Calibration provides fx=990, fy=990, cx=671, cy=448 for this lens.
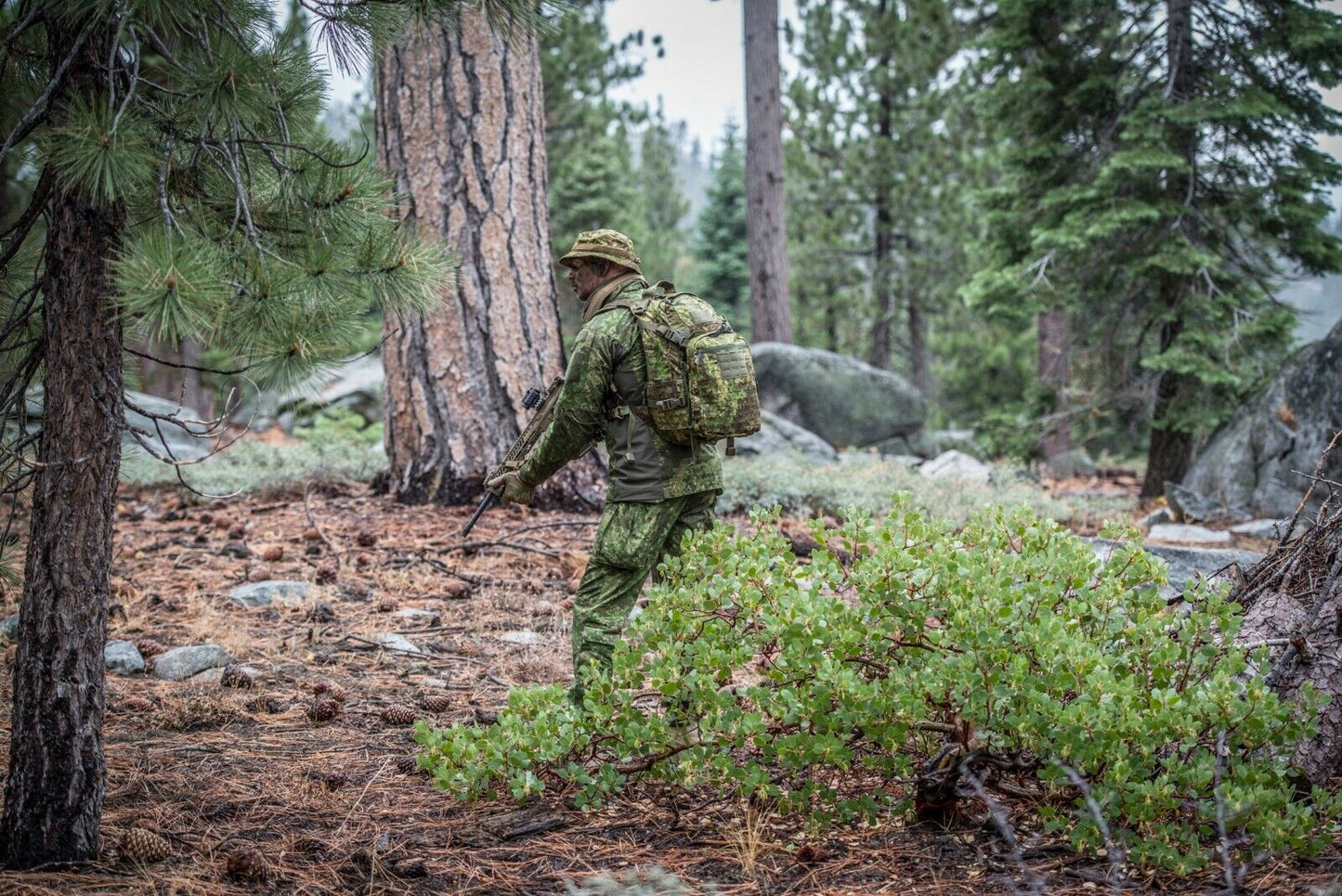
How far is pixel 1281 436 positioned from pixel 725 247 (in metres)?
19.0

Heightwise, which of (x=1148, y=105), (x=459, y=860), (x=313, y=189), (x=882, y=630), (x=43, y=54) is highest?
(x=1148, y=105)

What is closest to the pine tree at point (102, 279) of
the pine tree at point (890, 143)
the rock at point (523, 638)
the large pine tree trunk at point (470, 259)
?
the rock at point (523, 638)

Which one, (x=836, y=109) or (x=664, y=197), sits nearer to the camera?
(x=836, y=109)

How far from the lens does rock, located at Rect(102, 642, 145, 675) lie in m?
4.21

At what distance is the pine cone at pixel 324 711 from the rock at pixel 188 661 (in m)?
0.75

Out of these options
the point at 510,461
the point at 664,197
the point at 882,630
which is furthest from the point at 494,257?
the point at 664,197

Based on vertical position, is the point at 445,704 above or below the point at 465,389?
below

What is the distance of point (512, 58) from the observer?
6852 mm

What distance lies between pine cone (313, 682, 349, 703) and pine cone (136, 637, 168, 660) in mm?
867

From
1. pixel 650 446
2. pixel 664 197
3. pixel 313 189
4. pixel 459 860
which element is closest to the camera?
pixel 459 860

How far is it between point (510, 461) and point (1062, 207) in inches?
287

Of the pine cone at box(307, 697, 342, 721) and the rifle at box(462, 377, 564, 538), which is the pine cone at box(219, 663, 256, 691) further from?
the rifle at box(462, 377, 564, 538)

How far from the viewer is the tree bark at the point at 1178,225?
8.99 meters

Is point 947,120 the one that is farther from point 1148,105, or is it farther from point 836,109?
point 1148,105
